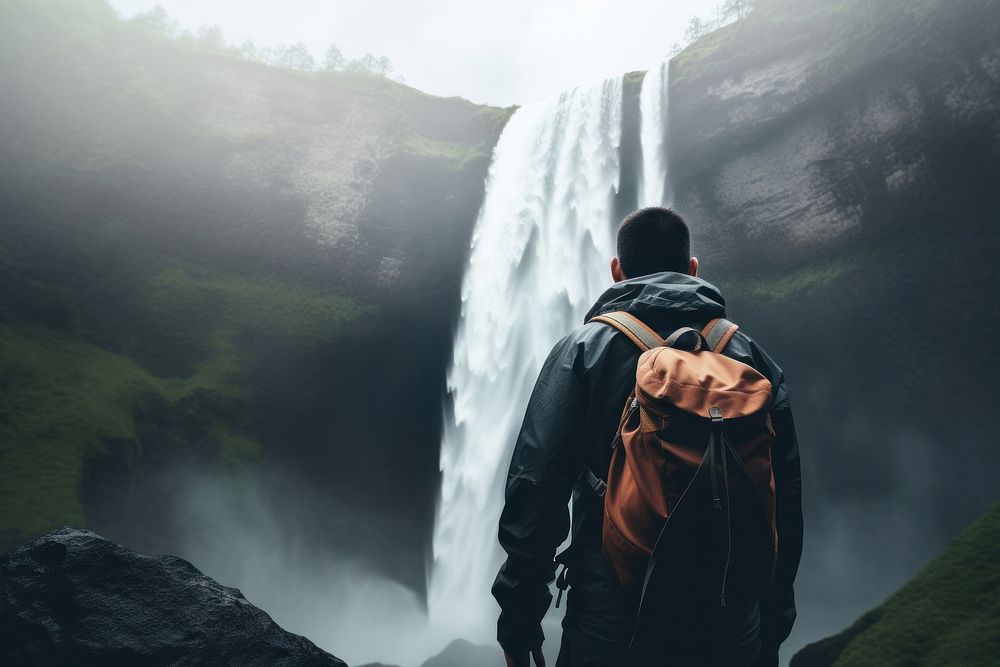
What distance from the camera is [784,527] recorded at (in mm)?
2166

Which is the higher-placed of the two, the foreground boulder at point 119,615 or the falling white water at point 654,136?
the falling white water at point 654,136

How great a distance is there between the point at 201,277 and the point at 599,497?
1656 centimetres

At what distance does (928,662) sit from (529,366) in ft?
33.5

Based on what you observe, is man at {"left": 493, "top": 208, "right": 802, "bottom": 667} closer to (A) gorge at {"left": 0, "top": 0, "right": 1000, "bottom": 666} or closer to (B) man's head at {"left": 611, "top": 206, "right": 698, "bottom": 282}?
(B) man's head at {"left": 611, "top": 206, "right": 698, "bottom": 282}

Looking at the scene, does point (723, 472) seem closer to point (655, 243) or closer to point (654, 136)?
point (655, 243)

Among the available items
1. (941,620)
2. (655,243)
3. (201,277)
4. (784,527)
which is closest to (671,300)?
(655,243)

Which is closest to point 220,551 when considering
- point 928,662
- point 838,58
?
point 928,662

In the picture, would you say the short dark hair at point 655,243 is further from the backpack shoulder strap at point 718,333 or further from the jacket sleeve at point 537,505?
the jacket sleeve at point 537,505

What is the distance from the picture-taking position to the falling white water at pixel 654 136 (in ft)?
56.7

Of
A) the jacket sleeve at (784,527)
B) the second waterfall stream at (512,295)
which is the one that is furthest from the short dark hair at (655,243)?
the second waterfall stream at (512,295)

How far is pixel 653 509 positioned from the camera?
A: 166 cm

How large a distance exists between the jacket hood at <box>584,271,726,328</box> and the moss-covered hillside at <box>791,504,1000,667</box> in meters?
6.52

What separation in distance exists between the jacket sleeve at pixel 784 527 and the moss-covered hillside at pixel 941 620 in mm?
5677

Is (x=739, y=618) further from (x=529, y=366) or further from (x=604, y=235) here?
(x=604, y=235)
